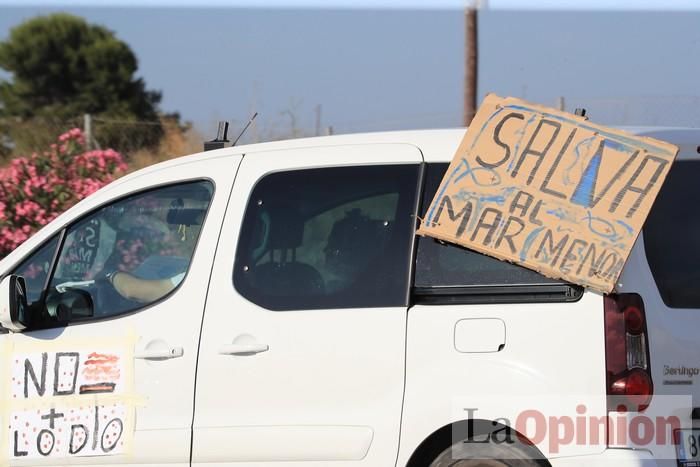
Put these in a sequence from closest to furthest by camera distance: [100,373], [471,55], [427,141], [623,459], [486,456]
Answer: [623,459], [486,456], [427,141], [100,373], [471,55]

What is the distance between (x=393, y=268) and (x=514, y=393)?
2.28 feet

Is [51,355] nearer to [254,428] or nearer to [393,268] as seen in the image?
[254,428]

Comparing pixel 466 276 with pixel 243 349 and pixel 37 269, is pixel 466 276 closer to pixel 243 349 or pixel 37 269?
pixel 243 349

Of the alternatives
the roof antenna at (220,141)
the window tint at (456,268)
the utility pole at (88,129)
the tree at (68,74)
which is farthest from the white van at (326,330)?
the tree at (68,74)

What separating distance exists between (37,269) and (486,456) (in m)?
2.20

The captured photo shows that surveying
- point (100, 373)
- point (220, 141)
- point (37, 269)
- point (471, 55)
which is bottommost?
point (100, 373)

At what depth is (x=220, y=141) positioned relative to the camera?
16.7ft

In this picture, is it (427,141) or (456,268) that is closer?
(456,268)

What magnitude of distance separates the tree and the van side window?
27128mm

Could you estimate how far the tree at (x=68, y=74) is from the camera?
31.6 m

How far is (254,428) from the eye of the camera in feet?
14.2

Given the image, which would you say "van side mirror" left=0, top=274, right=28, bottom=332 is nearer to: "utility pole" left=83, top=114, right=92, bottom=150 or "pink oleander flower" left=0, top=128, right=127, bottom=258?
"pink oleander flower" left=0, top=128, right=127, bottom=258

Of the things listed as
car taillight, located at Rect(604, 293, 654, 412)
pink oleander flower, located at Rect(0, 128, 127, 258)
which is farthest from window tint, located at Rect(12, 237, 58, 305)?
pink oleander flower, located at Rect(0, 128, 127, 258)

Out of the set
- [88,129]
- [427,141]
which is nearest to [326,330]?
[427,141]
